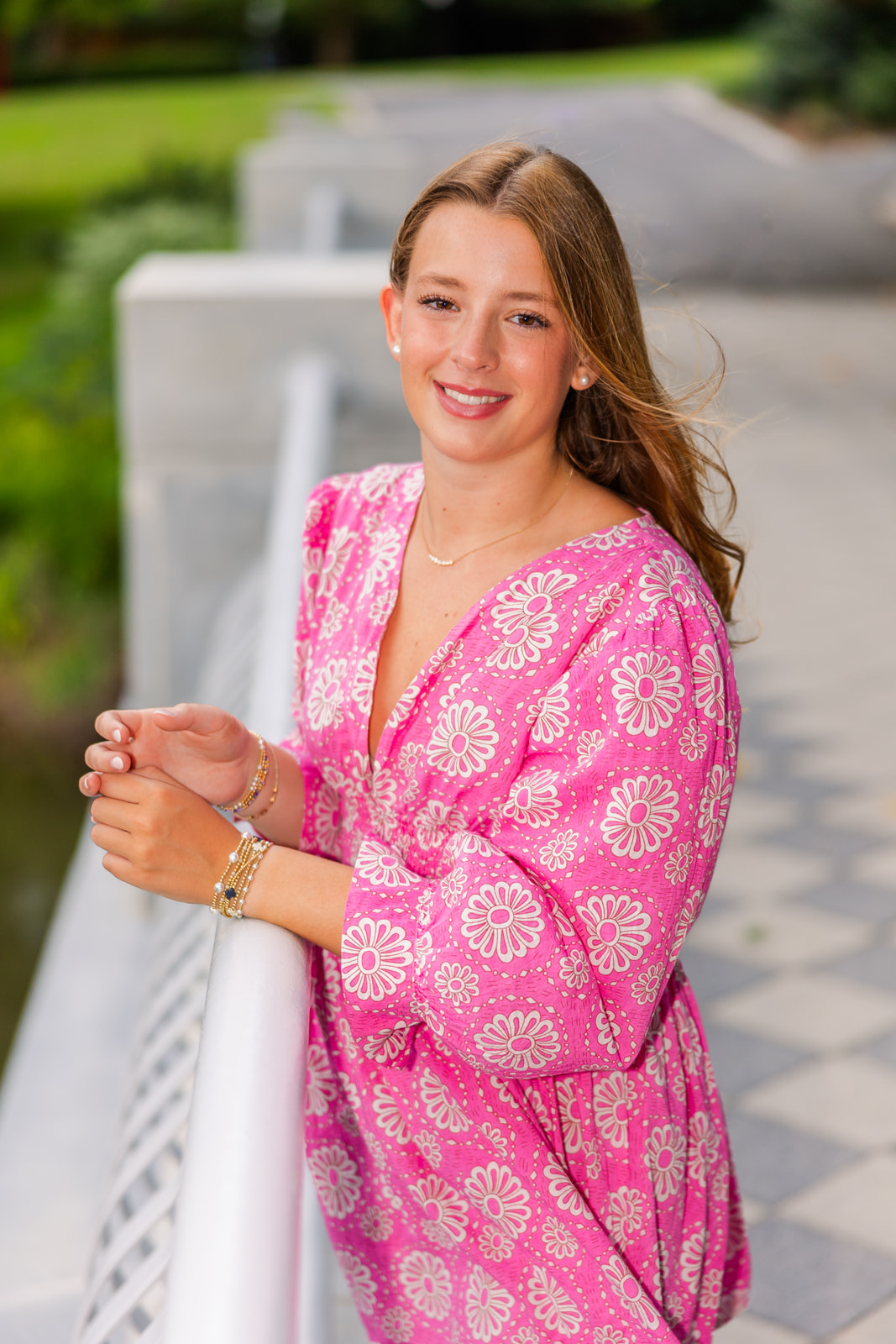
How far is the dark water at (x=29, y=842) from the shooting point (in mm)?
8438

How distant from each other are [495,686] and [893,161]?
623 inches

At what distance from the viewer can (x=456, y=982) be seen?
4.18 ft

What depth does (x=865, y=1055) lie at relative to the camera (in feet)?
9.65

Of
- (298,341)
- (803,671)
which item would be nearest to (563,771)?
(298,341)

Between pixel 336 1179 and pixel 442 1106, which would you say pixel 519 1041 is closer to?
pixel 442 1106

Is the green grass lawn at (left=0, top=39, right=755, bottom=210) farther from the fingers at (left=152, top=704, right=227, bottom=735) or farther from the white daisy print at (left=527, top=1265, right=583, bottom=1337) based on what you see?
the white daisy print at (left=527, top=1265, right=583, bottom=1337)

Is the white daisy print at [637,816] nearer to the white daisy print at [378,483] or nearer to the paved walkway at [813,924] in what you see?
the white daisy print at [378,483]

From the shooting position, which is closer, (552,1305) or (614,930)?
(614,930)

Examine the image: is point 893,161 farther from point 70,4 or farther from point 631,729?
point 631,729

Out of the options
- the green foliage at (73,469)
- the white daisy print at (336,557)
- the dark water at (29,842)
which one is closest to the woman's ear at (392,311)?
the white daisy print at (336,557)

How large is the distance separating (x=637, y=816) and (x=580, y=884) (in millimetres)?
75

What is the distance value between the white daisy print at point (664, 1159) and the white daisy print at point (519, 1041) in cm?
21

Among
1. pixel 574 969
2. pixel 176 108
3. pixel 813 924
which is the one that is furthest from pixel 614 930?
pixel 176 108

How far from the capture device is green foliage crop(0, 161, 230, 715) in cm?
1034
